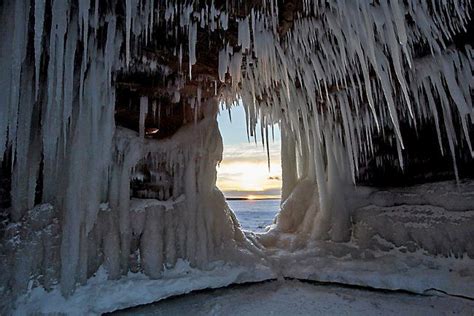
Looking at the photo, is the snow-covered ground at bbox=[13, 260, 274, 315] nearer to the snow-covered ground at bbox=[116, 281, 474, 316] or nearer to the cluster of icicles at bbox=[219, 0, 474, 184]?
the snow-covered ground at bbox=[116, 281, 474, 316]

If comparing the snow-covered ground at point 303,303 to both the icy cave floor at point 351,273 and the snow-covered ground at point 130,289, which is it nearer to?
the icy cave floor at point 351,273

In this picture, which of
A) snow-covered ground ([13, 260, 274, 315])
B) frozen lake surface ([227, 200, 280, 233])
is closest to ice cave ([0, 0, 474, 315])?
snow-covered ground ([13, 260, 274, 315])

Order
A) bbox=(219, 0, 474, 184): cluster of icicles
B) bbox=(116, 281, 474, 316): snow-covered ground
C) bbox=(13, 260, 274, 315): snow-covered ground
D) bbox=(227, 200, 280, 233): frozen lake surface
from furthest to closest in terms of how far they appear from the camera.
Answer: bbox=(227, 200, 280, 233): frozen lake surface, bbox=(116, 281, 474, 316): snow-covered ground, bbox=(13, 260, 274, 315): snow-covered ground, bbox=(219, 0, 474, 184): cluster of icicles

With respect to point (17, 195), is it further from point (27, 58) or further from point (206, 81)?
point (206, 81)

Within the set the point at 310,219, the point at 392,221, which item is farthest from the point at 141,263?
the point at 392,221

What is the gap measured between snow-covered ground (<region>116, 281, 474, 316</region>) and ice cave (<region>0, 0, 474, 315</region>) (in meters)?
0.04

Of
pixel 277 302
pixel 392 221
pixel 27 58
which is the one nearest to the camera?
pixel 27 58

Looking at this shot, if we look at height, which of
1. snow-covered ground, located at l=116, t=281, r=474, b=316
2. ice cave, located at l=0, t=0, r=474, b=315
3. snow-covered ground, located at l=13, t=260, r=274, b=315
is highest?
ice cave, located at l=0, t=0, r=474, b=315

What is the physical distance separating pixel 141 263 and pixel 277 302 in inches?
66.7

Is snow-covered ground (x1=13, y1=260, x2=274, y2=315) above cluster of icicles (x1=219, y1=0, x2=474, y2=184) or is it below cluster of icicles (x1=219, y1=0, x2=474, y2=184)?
below

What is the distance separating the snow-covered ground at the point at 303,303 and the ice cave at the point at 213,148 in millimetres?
36

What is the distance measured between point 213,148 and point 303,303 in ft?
7.81

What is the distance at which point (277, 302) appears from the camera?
140 inches

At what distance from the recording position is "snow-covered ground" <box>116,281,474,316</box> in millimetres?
3303
